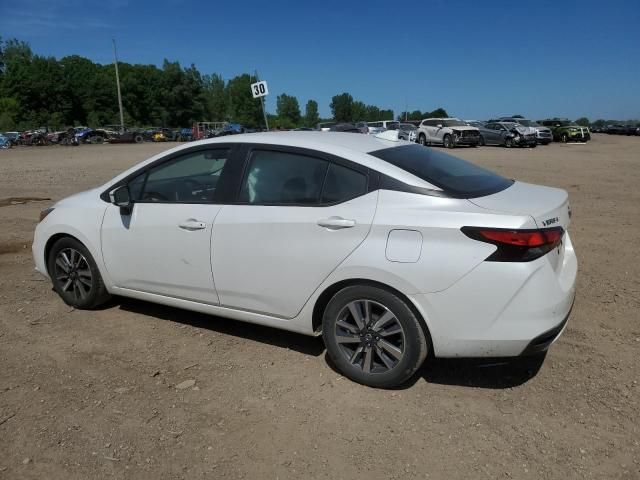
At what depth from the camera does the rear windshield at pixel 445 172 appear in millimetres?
3311

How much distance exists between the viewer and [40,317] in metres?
4.64

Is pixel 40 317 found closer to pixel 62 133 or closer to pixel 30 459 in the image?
pixel 30 459

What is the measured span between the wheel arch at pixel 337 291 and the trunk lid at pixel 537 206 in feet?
2.32

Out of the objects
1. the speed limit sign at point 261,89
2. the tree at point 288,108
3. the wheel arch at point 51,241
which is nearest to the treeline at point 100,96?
the tree at point 288,108

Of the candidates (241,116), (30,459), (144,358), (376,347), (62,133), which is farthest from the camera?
(241,116)

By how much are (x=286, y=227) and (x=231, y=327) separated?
1333 mm

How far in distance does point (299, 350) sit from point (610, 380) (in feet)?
6.87

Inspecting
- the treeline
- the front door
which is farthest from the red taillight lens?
the treeline

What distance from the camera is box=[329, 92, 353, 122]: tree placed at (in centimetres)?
14462

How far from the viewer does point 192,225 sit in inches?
152

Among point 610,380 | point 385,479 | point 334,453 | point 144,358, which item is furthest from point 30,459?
point 610,380

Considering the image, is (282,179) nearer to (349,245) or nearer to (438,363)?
(349,245)

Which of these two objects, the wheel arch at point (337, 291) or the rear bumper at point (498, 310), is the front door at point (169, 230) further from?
the rear bumper at point (498, 310)

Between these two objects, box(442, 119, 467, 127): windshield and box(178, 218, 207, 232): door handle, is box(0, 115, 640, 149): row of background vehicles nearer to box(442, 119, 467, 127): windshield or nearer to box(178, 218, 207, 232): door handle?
box(442, 119, 467, 127): windshield
